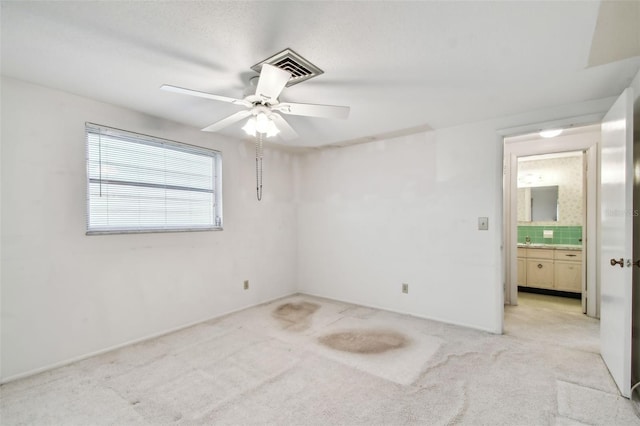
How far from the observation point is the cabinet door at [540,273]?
4.54 m

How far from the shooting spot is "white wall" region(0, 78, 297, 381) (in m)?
2.24

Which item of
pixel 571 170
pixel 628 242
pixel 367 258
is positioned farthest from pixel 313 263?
pixel 571 170

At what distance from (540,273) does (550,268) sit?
0.16m

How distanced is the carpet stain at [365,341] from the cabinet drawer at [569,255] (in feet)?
10.7

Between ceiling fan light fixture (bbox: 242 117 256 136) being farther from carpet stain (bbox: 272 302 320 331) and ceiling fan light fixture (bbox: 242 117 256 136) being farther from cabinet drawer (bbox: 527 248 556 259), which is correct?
cabinet drawer (bbox: 527 248 556 259)

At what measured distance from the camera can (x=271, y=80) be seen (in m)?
1.75

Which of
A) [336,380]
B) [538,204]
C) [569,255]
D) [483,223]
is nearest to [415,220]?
[483,223]

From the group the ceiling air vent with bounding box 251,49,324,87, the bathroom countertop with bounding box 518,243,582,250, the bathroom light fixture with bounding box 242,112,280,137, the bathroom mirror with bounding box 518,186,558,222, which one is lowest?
Answer: the bathroom countertop with bounding box 518,243,582,250

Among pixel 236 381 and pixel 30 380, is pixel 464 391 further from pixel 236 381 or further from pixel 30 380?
pixel 30 380

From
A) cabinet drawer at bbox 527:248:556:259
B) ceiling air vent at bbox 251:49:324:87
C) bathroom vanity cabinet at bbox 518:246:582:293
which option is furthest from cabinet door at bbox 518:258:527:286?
ceiling air vent at bbox 251:49:324:87

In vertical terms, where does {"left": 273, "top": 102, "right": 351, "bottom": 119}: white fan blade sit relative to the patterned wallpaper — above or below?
above

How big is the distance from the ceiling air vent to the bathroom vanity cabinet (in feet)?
15.4

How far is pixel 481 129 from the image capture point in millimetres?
3217

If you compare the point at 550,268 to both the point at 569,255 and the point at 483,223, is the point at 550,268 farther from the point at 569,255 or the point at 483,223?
the point at 483,223
